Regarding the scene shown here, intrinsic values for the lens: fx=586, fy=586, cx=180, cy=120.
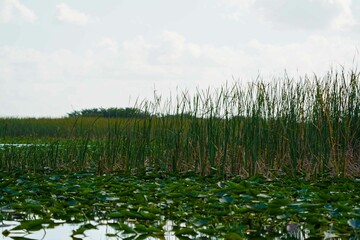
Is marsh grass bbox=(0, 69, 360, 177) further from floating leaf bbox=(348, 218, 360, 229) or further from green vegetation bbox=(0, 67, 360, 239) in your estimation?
floating leaf bbox=(348, 218, 360, 229)

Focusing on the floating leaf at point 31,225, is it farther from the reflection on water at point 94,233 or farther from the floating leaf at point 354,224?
the floating leaf at point 354,224

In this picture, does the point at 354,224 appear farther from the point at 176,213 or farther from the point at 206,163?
the point at 206,163

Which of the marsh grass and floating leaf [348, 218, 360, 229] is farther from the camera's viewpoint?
the marsh grass

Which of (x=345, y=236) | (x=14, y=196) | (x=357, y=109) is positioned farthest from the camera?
(x=357, y=109)

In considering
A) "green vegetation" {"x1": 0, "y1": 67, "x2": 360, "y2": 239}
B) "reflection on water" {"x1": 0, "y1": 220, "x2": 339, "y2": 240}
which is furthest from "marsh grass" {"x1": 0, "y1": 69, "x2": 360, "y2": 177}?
"reflection on water" {"x1": 0, "y1": 220, "x2": 339, "y2": 240}

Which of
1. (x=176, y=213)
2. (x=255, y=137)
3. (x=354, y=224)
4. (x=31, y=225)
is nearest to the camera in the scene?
(x=354, y=224)

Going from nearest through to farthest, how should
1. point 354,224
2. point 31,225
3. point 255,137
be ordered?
1. point 354,224
2. point 31,225
3. point 255,137

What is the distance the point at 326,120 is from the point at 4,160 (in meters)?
3.87

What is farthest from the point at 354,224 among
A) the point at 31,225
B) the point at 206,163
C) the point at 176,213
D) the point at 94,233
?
the point at 206,163

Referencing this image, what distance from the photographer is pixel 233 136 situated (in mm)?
5918

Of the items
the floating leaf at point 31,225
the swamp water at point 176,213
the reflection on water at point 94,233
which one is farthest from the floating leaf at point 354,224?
the floating leaf at point 31,225

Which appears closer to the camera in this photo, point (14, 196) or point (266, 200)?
point (266, 200)

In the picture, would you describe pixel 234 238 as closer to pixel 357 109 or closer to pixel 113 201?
pixel 113 201

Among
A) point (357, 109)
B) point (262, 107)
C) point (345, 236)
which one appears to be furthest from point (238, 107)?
point (345, 236)
